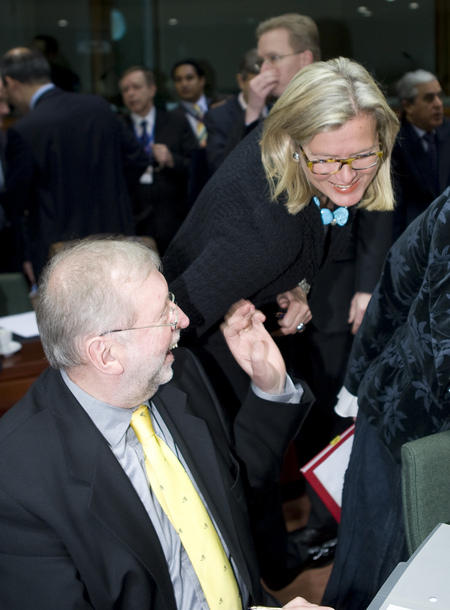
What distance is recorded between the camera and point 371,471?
5.35ft

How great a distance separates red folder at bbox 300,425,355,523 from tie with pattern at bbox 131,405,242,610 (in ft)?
1.64

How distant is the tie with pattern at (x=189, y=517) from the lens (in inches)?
51.7

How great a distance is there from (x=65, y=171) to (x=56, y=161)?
0.07 metres

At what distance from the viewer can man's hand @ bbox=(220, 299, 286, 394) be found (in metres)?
1.52

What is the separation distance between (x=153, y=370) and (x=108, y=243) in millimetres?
258

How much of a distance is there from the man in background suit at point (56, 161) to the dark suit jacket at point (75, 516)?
92.2 inches

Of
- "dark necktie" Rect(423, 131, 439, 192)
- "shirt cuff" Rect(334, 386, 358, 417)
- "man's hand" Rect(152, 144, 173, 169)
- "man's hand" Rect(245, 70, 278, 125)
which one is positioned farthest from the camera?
"man's hand" Rect(152, 144, 173, 169)

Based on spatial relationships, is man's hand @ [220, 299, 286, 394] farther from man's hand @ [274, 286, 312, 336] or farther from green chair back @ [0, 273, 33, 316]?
green chair back @ [0, 273, 33, 316]

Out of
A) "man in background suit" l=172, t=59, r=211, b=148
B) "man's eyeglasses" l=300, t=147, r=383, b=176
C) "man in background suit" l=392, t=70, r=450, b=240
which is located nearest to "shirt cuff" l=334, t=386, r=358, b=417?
"man's eyeglasses" l=300, t=147, r=383, b=176

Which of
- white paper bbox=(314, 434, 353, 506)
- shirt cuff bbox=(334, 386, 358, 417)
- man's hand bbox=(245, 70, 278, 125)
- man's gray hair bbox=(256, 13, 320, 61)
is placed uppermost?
man's gray hair bbox=(256, 13, 320, 61)

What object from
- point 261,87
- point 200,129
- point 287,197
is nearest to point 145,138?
point 200,129

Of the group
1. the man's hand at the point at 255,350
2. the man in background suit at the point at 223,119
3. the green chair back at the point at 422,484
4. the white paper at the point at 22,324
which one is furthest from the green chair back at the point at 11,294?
the green chair back at the point at 422,484

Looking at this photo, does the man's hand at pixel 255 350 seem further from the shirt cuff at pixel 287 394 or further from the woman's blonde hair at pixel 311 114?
the woman's blonde hair at pixel 311 114

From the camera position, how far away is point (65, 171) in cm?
365
